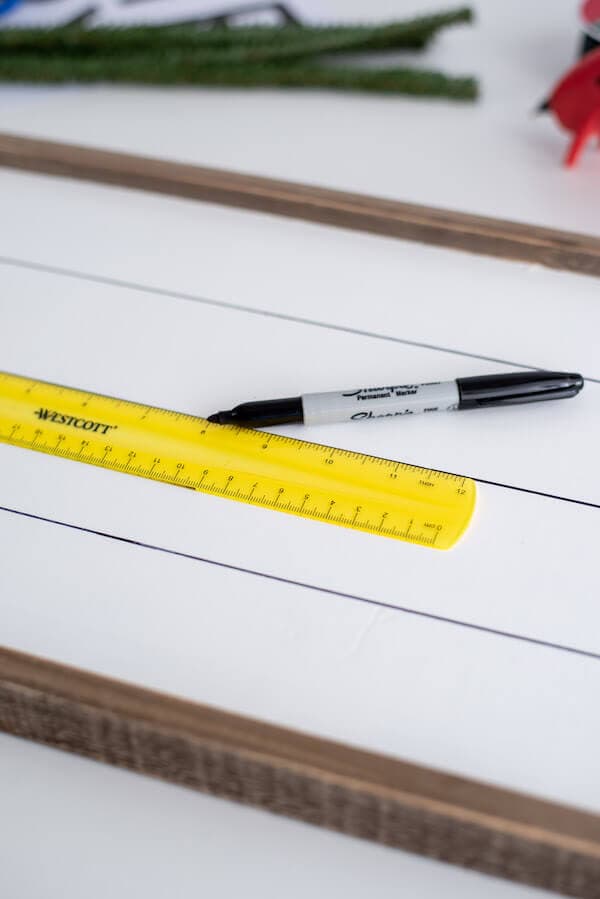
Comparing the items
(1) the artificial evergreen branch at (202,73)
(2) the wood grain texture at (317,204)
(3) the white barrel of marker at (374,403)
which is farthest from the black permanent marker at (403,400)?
(1) the artificial evergreen branch at (202,73)

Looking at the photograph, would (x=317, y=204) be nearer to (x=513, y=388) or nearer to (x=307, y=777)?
(x=513, y=388)

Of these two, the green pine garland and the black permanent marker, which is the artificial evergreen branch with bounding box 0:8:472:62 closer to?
the green pine garland

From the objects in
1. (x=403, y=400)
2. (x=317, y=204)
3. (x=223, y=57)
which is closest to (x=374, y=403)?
(x=403, y=400)

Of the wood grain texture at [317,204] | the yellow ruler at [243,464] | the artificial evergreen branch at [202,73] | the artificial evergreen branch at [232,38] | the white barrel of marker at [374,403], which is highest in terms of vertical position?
the artificial evergreen branch at [232,38]

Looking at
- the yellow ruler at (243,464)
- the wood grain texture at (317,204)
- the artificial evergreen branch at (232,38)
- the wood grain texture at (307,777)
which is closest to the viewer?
the wood grain texture at (307,777)

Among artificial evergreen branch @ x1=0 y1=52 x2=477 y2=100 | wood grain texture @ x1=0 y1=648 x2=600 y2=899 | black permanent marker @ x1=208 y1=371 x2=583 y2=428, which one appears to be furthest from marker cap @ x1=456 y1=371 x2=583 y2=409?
artificial evergreen branch @ x1=0 y1=52 x2=477 y2=100

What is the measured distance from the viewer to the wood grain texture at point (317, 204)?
81 centimetres

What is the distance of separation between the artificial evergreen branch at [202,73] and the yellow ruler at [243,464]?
0.43 metres

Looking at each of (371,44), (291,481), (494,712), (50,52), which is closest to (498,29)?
(371,44)

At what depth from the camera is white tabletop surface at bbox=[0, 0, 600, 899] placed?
0.55 m

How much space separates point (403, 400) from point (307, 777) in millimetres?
290

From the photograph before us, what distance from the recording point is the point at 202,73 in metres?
1.01

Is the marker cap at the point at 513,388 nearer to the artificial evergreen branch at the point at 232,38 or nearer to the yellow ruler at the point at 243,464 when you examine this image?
the yellow ruler at the point at 243,464

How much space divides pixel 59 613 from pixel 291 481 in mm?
177
